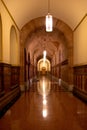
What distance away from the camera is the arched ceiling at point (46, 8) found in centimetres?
809

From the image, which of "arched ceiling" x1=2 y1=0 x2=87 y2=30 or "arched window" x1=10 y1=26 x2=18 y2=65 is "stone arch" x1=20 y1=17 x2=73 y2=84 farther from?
"arched window" x1=10 y1=26 x2=18 y2=65

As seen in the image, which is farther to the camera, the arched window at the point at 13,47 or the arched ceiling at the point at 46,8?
the arched window at the point at 13,47

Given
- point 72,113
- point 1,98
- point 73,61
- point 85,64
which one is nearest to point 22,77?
point 73,61

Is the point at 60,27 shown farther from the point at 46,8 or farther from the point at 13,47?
the point at 13,47

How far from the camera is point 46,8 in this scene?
10062 mm

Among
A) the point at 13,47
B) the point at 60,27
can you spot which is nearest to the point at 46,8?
the point at 60,27

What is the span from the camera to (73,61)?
39.3 feet

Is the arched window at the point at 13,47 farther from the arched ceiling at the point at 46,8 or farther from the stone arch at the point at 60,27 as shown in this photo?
the stone arch at the point at 60,27

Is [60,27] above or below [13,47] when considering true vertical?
above

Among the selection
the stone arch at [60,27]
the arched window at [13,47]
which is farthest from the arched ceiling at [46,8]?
the arched window at [13,47]

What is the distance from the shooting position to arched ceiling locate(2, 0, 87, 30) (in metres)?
8.09

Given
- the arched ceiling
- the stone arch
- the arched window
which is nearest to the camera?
the arched ceiling

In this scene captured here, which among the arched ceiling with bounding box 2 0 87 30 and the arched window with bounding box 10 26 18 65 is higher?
the arched ceiling with bounding box 2 0 87 30

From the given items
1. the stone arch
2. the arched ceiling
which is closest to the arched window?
the arched ceiling
